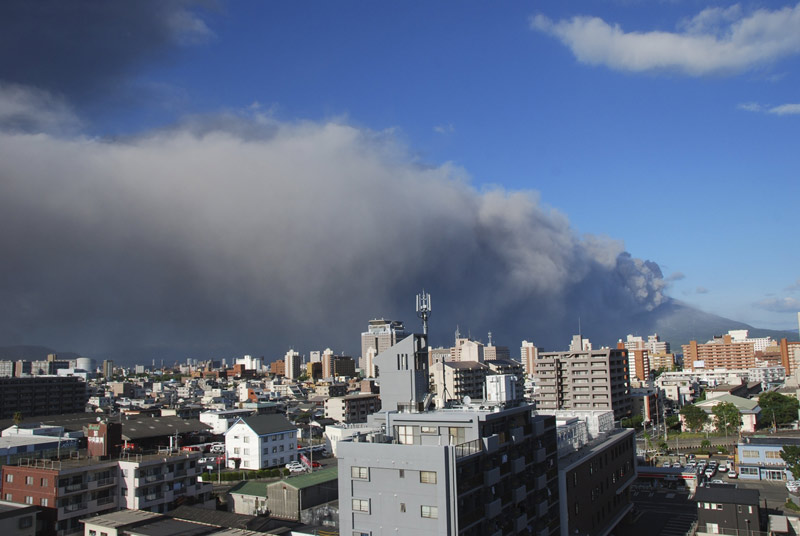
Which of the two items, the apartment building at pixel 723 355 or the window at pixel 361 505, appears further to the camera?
the apartment building at pixel 723 355

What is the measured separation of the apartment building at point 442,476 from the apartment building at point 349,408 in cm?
5877

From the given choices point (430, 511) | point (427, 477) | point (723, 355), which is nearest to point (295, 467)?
point (430, 511)

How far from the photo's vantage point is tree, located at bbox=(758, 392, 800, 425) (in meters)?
67.8

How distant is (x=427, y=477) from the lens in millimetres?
16984

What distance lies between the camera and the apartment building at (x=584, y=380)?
226 ft

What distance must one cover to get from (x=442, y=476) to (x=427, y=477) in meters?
0.54

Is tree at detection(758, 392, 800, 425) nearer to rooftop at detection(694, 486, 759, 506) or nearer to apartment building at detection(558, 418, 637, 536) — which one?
apartment building at detection(558, 418, 637, 536)

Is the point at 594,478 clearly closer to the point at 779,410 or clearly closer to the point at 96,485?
the point at 96,485

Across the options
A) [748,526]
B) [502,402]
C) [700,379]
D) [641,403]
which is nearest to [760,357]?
[700,379]

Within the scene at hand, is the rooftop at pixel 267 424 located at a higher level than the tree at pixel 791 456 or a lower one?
higher

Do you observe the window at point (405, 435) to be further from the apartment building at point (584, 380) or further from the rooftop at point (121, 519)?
the apartment building at point (584, 380)

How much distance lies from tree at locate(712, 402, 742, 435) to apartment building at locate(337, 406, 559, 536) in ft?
174

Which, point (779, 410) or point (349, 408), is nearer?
point (779, 410)

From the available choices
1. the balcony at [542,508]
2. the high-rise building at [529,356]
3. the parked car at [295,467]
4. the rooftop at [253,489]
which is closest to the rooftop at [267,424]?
the parked car at [295,467]
